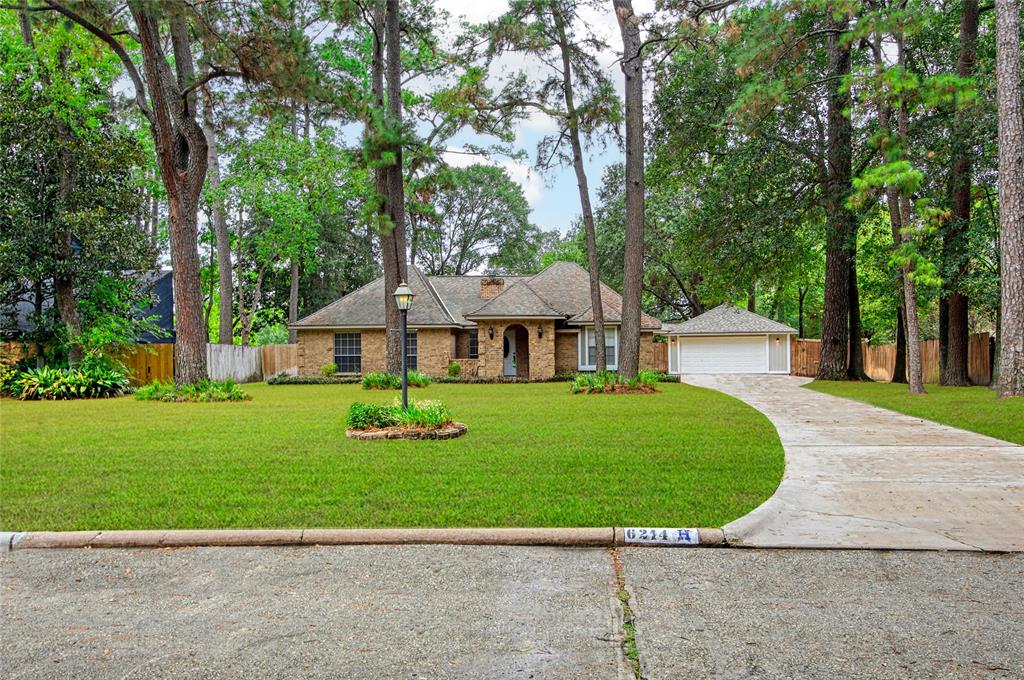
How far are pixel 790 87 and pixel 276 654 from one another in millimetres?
16334

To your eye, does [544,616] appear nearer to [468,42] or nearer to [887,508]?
[887,508]

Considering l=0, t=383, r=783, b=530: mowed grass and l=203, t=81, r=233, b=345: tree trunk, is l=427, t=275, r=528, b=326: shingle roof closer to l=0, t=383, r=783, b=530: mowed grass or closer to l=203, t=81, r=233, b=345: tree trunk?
l=203, t=81, r=233, b=345: tree trunk

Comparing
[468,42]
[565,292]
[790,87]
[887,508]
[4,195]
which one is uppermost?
[468,42]

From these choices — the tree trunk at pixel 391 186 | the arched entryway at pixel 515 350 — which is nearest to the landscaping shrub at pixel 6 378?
the tree trunk at pixel 391 186

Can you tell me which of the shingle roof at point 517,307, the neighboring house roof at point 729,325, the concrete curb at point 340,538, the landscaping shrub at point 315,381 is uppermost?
the shingle roof at point 517,307

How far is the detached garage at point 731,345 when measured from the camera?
29469 mm

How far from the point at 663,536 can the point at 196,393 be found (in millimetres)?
14549

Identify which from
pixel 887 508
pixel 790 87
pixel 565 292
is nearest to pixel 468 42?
pixel 790 87

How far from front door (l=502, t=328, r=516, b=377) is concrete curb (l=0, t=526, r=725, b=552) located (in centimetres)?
2393

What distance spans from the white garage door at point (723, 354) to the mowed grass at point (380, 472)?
60.7 ft

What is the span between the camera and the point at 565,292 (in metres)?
29.4

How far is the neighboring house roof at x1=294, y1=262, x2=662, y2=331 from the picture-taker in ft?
86.4

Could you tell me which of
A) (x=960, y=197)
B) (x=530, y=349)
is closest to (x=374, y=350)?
(x=530, y=349)

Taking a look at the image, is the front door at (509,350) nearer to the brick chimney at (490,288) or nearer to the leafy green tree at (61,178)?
the brick chimney at (490,288)
